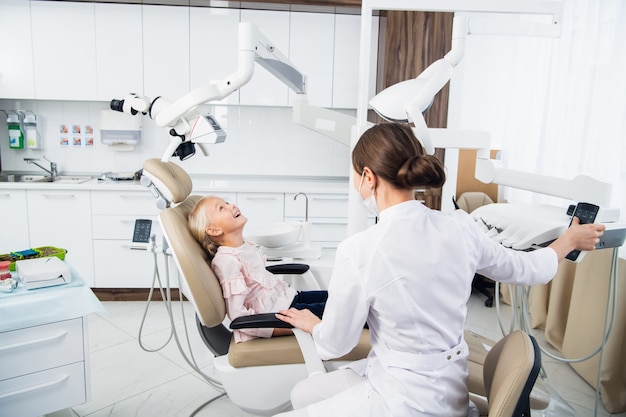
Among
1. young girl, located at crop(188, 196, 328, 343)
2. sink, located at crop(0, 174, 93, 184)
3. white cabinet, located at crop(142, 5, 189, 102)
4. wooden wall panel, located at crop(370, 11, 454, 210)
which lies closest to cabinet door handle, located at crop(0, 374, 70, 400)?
young girl, located at crop(188, 196, 328, 343)

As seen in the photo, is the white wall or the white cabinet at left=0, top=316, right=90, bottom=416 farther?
the white wall

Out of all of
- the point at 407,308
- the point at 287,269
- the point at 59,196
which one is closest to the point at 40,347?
the point at 287,269

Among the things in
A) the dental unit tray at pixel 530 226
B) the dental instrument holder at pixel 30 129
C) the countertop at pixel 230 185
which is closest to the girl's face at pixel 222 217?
the dental unit tray at pixel 530 226

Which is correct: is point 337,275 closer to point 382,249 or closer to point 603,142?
point 382,249

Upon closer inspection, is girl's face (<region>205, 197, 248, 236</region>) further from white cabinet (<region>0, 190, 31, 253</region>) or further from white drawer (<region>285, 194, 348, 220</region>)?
white cabinet (<region>0, 190, 31, 253</region>)

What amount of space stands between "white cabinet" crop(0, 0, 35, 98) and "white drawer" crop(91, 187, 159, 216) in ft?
3.03

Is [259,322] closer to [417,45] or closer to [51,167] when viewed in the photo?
[417,45]

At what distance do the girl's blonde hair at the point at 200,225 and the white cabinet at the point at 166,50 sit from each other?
1966 millimetres

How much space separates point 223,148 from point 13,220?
1.58 m

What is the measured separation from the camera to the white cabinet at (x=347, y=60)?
347 cm

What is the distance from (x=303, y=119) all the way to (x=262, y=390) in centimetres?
101

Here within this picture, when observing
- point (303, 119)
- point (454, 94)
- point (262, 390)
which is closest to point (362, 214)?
point (303, 119)

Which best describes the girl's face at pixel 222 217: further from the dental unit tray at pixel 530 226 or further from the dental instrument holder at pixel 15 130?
the dental instrument holder at pixel 15 130

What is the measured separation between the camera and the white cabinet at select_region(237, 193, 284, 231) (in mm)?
3306
